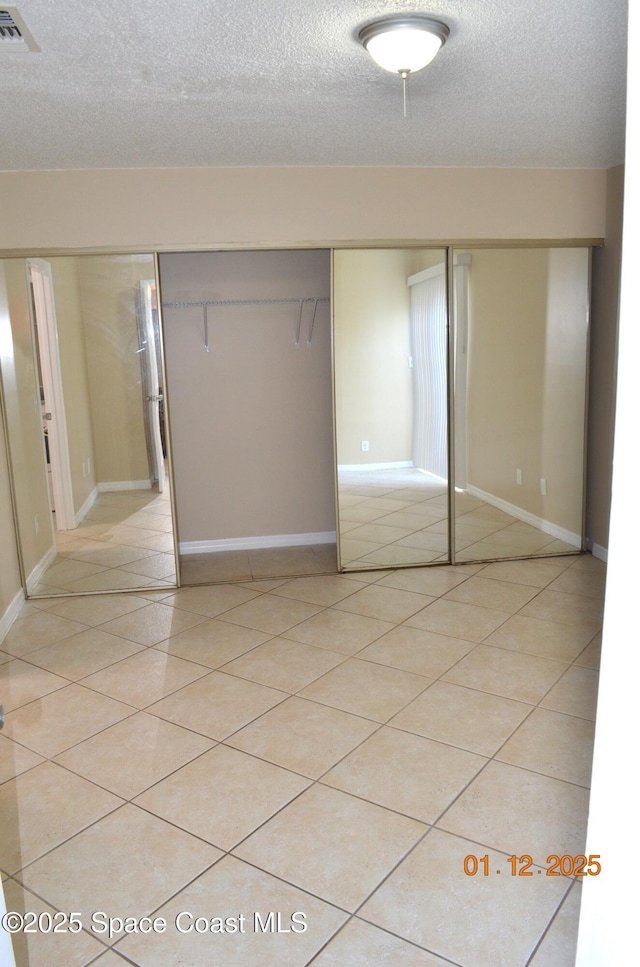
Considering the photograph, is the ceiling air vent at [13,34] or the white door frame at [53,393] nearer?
the ceiling air vent at [13,34]

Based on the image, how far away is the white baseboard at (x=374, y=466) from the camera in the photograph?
4450 mm

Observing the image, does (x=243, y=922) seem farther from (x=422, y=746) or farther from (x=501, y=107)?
(x=501, y=107)

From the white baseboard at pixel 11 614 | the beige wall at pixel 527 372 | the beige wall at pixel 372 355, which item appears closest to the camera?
the white baseboard at pixel 11 614

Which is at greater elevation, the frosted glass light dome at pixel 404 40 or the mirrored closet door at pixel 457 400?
the frosted glass light dome at pixel 404 40

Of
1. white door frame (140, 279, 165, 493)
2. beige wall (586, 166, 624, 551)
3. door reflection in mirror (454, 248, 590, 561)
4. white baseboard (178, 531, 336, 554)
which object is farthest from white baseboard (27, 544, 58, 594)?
beige wall (586, 166, 624, 551)

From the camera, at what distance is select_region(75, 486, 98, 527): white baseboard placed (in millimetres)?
4348

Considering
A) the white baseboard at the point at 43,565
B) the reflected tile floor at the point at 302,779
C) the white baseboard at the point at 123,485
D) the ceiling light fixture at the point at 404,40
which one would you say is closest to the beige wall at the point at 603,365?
the reflected tile floor at the point at 302,779

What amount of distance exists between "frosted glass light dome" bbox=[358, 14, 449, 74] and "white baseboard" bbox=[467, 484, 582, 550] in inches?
104

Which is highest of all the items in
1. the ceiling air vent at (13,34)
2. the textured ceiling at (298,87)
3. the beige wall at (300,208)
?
the textured ceiling at (298,87)

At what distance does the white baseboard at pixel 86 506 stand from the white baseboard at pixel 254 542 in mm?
889

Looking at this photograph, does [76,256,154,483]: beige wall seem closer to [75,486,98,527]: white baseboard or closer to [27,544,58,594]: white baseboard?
[75,486,98,527]: white baseboard

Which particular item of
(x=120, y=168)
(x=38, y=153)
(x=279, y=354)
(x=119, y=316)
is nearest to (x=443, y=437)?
(x=279, y=354)

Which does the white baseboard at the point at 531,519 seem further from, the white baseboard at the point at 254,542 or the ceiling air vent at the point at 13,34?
the ceiling air vent at the point at 13,34

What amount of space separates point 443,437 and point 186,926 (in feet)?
10.6
